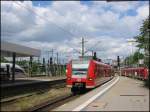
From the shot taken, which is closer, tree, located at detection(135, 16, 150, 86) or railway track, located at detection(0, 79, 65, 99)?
railway track, located at detection(0, 79, 65, 99)

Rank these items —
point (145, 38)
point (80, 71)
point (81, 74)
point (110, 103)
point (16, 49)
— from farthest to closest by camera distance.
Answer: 1. point (16, 49)
2. point (145, 38)
3. point (80, 71)
4. point (81, 74)
5. point (110, 103)

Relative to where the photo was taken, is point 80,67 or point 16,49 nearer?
point 80,67

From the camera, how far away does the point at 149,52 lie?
34.8 metres


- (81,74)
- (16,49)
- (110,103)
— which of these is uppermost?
(16,49)

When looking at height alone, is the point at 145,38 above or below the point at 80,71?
above

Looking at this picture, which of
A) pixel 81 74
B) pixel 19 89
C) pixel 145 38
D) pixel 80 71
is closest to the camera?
pixel 19 89

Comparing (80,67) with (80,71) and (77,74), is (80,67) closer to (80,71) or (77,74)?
(80,71)

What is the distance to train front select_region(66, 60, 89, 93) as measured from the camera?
32.8m

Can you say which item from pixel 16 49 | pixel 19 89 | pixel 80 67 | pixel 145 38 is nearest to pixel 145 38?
pixel 145 38

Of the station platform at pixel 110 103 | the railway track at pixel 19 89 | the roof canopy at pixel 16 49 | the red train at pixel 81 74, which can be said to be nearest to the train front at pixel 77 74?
the red train at pixel 81 74

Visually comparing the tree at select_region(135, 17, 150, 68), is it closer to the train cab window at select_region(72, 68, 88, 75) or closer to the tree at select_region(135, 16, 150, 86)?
the tree at select_region(135, 16, 150, 86)

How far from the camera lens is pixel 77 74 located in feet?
109

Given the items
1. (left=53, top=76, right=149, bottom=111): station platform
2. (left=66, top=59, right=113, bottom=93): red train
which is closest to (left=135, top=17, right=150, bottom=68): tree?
(left=66, top=59, right=113, bottom=93): red train

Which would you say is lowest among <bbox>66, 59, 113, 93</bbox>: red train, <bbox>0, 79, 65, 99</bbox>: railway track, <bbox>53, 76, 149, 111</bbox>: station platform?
<bbox>53, 76, 149, 111</bbox>: station platform
